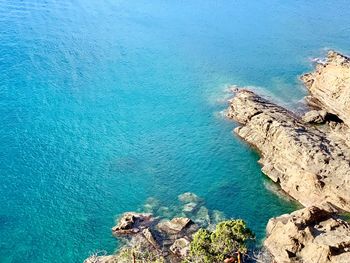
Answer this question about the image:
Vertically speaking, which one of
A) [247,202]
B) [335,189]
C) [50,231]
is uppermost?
[335,189]

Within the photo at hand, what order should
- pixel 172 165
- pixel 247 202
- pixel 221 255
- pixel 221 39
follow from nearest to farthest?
1. pixel 221 255
2. pixel 247 202
3. pixel 172 165
4. pixel 221 39

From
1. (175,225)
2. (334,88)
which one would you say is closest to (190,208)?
(175,225)

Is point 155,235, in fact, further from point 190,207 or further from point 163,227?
point 190,207

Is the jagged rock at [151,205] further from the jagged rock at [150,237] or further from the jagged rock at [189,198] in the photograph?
the jagged rock at [150,237]

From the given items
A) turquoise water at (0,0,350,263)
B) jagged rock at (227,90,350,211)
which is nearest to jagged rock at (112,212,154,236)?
turquoise water at (0,0,350,263)

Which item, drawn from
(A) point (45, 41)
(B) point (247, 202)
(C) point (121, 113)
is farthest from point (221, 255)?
(A) point (45, 41)

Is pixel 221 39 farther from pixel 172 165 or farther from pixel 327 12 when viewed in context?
pixel 172 165

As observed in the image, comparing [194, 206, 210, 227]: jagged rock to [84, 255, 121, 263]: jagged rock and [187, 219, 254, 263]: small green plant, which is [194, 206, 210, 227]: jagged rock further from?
→ [187, 219, 254, 263]: small green plant

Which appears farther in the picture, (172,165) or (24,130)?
(24,130)
